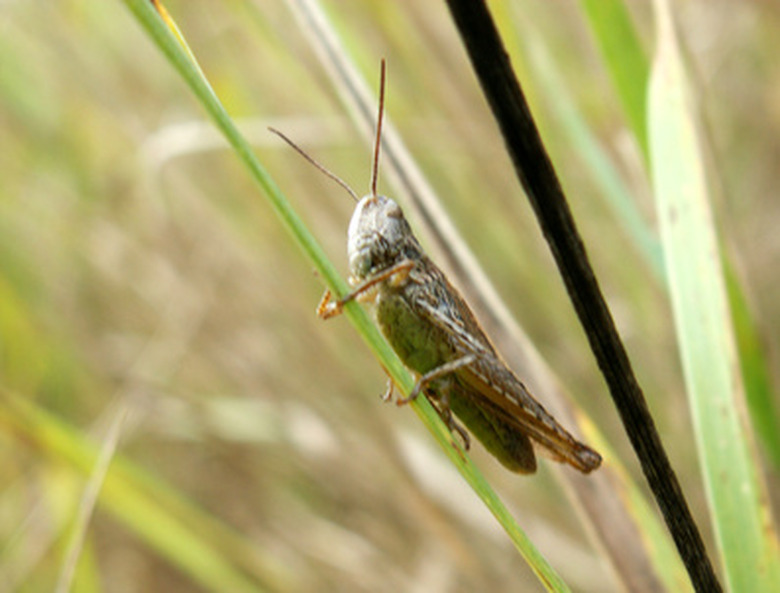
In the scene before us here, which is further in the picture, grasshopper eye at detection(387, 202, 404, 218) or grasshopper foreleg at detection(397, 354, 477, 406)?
grasshopper eye at detection(387, 202, 404, 218)

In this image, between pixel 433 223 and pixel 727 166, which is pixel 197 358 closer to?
pixel 433 223

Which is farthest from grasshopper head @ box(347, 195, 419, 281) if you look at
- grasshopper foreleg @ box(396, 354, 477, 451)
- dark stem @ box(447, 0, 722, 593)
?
dark stem @ box(447, 0, 722, 593)

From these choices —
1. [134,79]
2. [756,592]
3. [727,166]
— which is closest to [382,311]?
[756,592]

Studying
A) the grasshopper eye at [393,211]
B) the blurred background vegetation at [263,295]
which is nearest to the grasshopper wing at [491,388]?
the grasshopper eye at [393,211]

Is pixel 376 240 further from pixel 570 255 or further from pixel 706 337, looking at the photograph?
pixel 570 255

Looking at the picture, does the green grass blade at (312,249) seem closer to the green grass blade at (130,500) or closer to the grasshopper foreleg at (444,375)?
the grasshopper foreleg at (444,375)

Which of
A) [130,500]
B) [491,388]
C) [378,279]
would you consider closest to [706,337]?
[491,388]

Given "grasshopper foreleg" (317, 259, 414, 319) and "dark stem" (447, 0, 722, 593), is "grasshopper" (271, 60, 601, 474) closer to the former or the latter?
"grasshopper foreleg" (317, 259, 414, 319)
